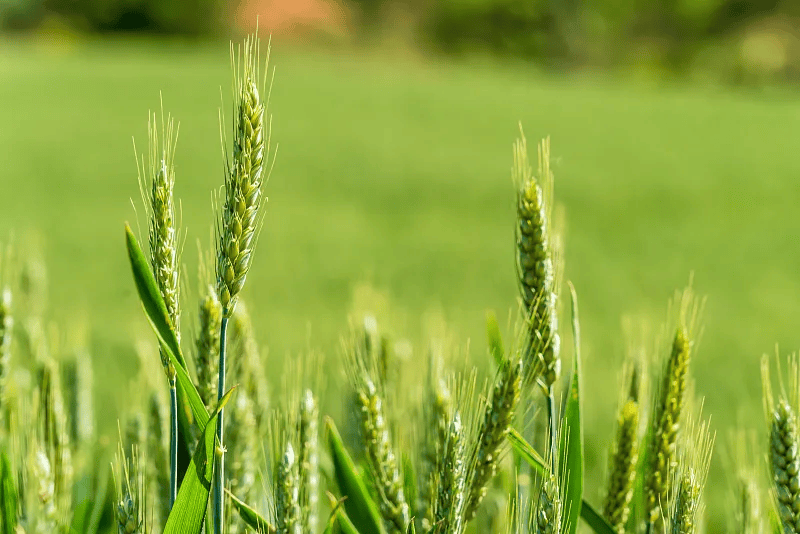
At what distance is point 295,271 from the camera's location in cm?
618

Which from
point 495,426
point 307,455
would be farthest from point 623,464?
point 307,455

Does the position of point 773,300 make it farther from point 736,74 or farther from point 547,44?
point 547,44

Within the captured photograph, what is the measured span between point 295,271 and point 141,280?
537 cm

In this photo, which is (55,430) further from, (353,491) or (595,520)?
(595,520)

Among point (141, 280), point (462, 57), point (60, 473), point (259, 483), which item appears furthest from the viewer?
point (462, 57)

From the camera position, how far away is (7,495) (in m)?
1.09

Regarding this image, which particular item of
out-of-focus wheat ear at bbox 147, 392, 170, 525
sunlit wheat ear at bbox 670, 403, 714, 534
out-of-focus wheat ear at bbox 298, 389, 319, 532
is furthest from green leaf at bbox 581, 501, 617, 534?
out-of-focus wheat ear at bbox 147, 392, 170, 525

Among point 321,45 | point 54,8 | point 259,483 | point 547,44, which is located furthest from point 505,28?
point 259,483

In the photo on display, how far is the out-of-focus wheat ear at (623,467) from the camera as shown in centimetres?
105

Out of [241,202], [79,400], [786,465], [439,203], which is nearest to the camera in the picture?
[241,202]

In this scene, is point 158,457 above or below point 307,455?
below

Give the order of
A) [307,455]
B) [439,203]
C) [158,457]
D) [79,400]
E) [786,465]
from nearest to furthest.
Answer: [786,465]
[307,455]
[158,457]
[79,400]
[439,203]

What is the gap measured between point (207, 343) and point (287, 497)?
0.19 meters

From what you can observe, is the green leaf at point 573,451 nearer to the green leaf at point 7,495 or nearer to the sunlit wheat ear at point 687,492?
the sunlit wheat ear at point 687,492
